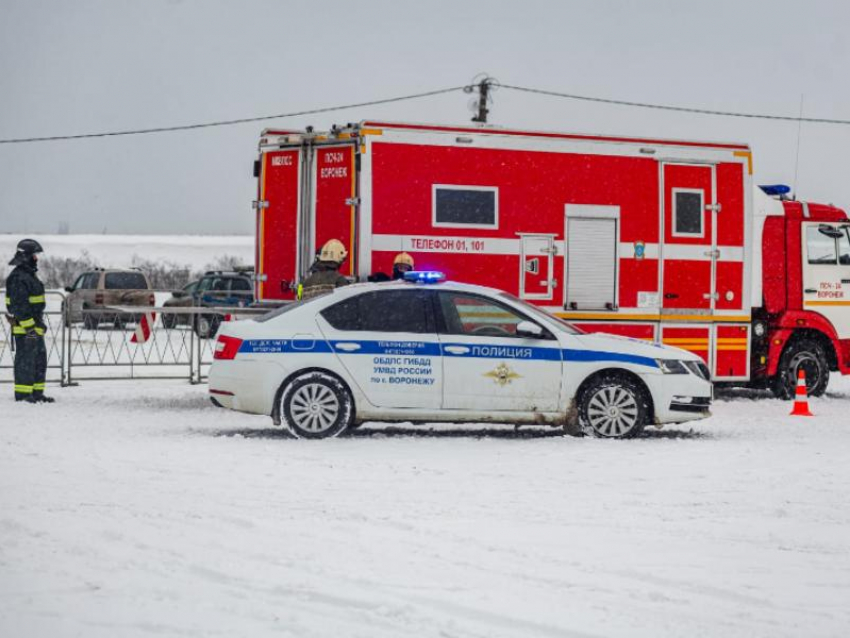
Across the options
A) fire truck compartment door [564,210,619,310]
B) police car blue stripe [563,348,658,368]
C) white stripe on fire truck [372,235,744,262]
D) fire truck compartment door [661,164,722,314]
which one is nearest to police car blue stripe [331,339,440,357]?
police car blue stripe [563,348,658,368]

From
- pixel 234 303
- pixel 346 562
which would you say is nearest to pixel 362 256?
pixel 346 562

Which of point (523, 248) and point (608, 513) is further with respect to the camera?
point (523, 248)

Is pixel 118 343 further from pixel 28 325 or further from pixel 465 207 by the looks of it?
pixel 465 207

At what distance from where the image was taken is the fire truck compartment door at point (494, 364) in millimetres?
12023

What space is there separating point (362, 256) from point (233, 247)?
4546 inches

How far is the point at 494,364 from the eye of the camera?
1205 cm

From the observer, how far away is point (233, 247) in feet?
422

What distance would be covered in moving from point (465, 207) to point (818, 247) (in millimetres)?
5586

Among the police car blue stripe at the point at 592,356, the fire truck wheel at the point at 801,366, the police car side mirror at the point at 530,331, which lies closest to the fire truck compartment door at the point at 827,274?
the fire truck wheel at the point at 801,366

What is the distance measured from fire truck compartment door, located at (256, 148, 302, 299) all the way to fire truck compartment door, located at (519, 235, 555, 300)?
8.98 ft

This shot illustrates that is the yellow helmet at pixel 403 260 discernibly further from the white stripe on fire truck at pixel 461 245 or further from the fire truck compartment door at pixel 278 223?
the fire truck compartment door at pixel 278 223

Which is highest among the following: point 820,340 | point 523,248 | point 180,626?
point 523,248

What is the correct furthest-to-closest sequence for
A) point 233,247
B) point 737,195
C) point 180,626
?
point 233,247 < point 737,195 < point 180,626

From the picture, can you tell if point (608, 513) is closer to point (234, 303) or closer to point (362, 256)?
point (362, 256)
